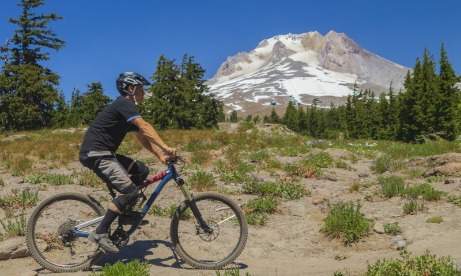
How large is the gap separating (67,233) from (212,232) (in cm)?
244

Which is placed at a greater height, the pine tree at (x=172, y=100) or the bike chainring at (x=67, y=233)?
the pine tree at (x=172, y=100)

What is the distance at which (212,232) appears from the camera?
21.2 feet

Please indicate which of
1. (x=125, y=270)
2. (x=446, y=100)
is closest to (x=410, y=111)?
(x=446, y=100)

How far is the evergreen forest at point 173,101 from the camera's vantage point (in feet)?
140

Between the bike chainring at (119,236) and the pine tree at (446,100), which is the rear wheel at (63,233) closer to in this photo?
the bike chainring at (119,236)

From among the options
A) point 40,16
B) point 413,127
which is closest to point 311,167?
point 40,16

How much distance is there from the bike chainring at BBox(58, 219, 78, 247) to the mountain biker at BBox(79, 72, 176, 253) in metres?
0.48

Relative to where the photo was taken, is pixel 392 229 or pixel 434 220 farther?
pixel 434 220

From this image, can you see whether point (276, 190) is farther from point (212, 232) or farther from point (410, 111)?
point (410, 111)

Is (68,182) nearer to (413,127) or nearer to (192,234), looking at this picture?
(192,234)

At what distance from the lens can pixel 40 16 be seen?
44406 millimetres

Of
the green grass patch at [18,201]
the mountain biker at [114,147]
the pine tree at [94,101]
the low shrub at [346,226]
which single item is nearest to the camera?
the mountain biker at [114,147]

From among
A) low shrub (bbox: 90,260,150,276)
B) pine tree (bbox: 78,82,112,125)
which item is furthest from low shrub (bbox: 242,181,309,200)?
pine tree (bbox: 78,82,112,125)

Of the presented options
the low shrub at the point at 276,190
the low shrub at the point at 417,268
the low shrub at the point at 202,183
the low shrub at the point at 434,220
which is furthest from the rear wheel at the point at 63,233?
the low shrub at the point at 434,220
